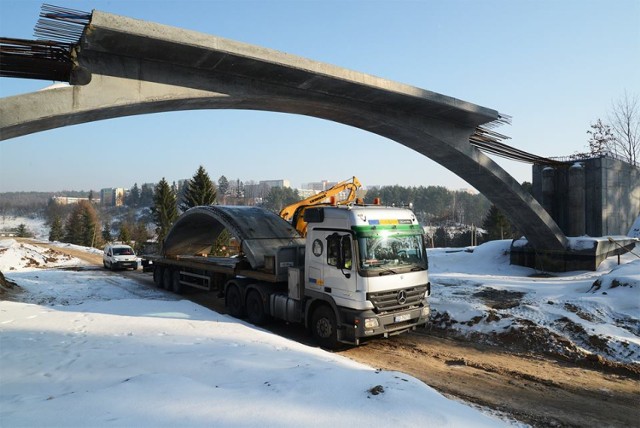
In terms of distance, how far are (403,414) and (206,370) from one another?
2897mm

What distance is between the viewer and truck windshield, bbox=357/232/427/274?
8.13 metres

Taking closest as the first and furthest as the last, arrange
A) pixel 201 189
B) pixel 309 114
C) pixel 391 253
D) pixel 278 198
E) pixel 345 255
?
pixel 345 255 → pixel 391 253 → pixel 309 114 → pixel 201 189 → pixel 278 198

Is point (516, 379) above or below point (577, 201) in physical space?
below

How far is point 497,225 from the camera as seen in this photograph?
181ft

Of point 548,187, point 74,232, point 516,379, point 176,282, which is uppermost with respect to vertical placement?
point 548,187

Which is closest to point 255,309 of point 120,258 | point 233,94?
point 233,94

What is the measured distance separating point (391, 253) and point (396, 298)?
3.15 feet

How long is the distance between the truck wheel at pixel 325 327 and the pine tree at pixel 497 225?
49.9 meters

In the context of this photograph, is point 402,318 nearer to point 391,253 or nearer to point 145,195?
point 391,253

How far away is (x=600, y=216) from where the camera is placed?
20578 mm

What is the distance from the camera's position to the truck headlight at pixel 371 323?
25.8 feet

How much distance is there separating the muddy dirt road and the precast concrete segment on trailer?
763 cm

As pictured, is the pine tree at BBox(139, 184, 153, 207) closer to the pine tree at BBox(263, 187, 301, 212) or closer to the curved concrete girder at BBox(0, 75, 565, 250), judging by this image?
the pine tree at BBox(263, 187, 301, 212)

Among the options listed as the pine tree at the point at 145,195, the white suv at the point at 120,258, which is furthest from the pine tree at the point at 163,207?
the pine tree at the point at 145,195
